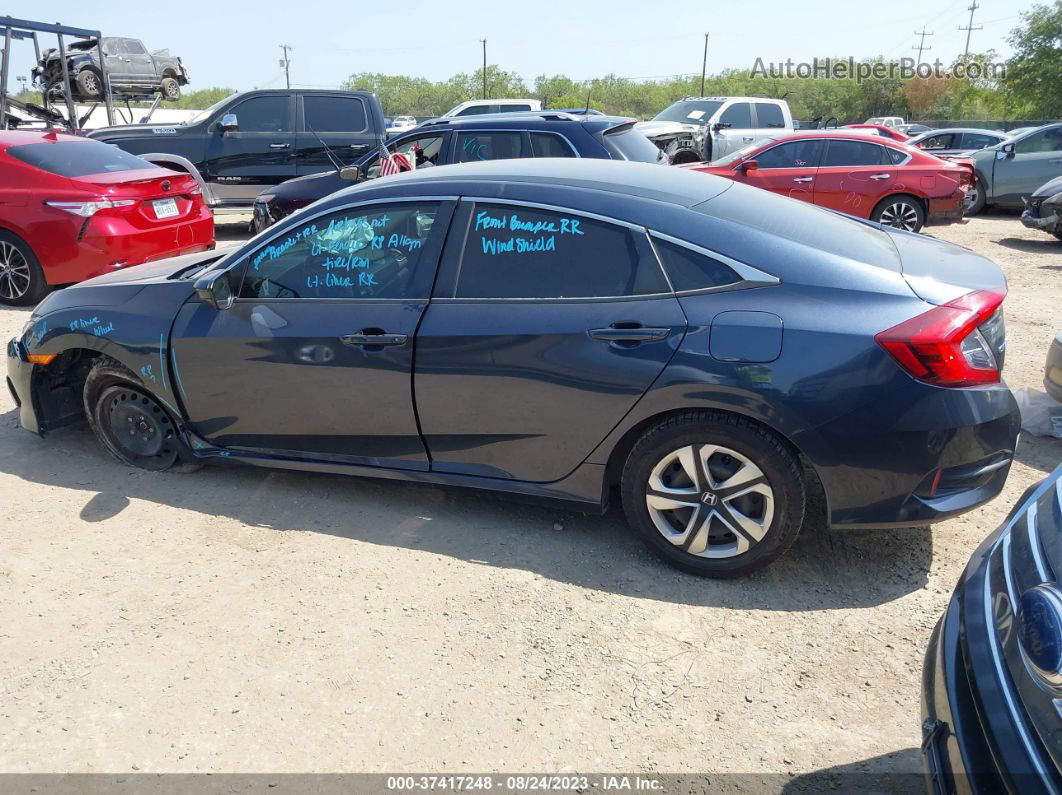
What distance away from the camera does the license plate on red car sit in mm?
8203

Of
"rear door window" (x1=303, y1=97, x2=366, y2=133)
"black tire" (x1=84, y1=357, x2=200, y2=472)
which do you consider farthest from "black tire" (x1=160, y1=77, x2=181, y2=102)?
"black tire" (x1=84, y1=357, x2=200, y2=472)

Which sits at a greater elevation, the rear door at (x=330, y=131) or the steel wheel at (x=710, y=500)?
the rear door at (x=330, y=131)

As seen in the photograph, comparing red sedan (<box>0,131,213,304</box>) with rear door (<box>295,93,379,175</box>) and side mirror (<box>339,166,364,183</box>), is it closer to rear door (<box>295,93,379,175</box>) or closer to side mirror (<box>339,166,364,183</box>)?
side mirror (<box>339,166,364,183</box>)

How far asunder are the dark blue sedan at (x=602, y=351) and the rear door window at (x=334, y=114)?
26.3 ft

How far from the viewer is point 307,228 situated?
3932 mm

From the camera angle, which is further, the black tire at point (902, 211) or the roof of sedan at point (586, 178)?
the black tire at point (902, 211)

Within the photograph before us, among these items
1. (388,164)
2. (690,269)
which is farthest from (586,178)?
(388,164)

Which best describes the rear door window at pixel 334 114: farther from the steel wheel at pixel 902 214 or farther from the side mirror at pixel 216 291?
the side mirror at pixel 216 291

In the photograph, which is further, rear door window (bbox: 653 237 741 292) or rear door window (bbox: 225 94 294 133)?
rear door window (bbox: 225 94 294 133)

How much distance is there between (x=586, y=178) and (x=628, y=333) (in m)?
0.85

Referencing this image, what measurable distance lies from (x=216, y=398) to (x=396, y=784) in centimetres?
226

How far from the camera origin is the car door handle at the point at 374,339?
12.0 ft

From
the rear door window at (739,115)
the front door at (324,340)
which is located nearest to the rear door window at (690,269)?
the front door at (324,340)

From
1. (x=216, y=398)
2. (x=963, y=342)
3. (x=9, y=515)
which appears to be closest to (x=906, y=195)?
(x=963, y=342)
